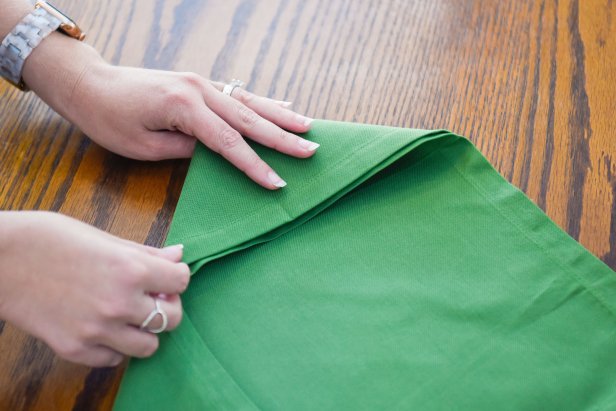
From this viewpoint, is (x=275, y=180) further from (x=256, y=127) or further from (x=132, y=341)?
(x=132, y=341)

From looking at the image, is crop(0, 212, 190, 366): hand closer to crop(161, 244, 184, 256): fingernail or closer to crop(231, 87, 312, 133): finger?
crop(161, 244, 184, 256): fingernail

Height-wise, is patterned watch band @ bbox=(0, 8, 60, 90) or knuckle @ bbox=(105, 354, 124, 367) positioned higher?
patterned watch band @ bbox=(0, 8, 60, 90)

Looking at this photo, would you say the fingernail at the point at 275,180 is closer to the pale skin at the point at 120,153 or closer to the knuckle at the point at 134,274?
the pale skin at the point at 120,153

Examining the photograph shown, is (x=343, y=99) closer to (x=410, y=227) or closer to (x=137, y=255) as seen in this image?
(x=410, y=227)

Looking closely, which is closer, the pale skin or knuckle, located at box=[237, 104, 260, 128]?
the pale skin

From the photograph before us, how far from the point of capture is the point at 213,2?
0.89 meters

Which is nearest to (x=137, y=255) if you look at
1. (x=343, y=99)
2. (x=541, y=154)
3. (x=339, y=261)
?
(x=339, y=261)

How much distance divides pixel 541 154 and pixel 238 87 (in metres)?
0.40

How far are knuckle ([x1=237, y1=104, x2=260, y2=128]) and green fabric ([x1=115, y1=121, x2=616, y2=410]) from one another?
1.8 inches

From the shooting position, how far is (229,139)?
63cm

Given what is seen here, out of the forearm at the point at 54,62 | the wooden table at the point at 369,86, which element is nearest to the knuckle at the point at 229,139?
the wooden table at the point at 369,86

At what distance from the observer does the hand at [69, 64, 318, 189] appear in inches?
24.7

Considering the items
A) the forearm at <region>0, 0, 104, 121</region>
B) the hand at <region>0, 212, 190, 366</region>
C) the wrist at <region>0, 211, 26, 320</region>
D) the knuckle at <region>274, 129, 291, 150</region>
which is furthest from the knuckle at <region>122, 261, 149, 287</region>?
the forearm at <region>0, 0, 104, 121</region>

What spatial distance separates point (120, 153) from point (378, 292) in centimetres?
37
